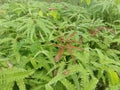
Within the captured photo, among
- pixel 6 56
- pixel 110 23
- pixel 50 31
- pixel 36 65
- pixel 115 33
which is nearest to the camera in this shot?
pixel 36 65

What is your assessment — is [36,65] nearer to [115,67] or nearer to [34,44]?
[34,44]

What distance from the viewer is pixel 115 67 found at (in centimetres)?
212

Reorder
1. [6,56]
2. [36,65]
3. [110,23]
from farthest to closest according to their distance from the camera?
[110,23], [6,56], [36,65]

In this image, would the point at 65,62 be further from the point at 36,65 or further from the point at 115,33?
the point at 115,33

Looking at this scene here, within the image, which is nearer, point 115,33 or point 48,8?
point 115,33

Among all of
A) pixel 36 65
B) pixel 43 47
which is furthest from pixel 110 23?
pixel 36 65

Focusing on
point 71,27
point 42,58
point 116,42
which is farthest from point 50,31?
point 116,42

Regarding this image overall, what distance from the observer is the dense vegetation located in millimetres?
1914

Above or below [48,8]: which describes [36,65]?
below

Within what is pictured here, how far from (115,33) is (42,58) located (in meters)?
1.03

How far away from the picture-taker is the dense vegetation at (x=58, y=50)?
1.91 metres

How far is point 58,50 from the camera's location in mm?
2350

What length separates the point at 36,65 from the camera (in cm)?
209

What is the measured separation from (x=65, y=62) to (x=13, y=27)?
0.78 metres
